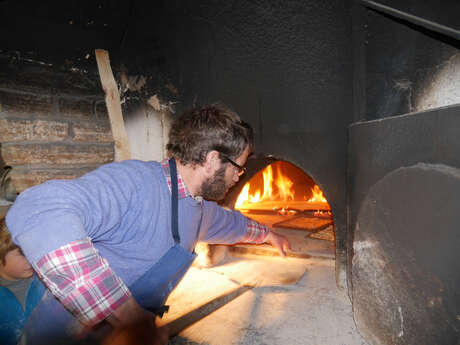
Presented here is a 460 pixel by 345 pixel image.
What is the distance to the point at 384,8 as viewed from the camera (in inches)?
53.4

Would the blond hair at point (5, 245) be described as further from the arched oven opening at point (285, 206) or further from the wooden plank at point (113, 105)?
the arched oven opening at point (285, 206)

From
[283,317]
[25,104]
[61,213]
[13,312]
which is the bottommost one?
[283,317]

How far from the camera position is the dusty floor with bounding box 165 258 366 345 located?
1.56 meters

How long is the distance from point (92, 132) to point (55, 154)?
1.05 ft

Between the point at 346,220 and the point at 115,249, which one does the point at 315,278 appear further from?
the point at 115,249

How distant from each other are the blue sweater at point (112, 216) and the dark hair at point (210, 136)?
0.17 meters

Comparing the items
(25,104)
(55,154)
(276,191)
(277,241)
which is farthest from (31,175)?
(276,191)

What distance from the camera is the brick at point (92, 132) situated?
2.31 metres

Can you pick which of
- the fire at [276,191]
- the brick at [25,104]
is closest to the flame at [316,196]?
the fire at [276,191]

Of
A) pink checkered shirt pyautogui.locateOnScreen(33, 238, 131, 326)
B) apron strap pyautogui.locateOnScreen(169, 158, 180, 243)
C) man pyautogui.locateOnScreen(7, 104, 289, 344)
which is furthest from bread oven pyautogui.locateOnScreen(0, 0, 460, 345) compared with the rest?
pink checkered shirt pyautogui.locateOnScreen(33, 238, 131, 326)

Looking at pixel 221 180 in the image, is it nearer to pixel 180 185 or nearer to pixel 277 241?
pixel 180 185

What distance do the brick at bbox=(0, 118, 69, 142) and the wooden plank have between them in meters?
0.38

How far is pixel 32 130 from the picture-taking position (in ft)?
6.86

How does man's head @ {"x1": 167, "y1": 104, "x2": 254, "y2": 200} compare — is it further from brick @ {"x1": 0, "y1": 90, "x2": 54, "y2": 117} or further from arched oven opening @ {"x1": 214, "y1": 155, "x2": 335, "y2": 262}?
brick @ {"x1": 0, "y1": 90, "x2": 54, "y2": 117}
